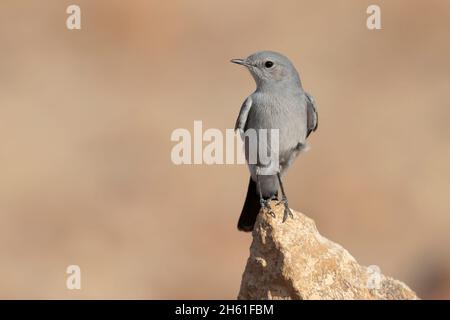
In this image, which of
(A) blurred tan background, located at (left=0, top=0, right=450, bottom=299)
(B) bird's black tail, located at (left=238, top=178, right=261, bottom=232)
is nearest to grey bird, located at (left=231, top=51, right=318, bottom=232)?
(B) bird's black tail, located at (left=238, top=178, right=261, bottom=232)

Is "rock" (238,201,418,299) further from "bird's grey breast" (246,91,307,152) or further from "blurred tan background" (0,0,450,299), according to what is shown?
"blurred tan background" (0,0,450,299)

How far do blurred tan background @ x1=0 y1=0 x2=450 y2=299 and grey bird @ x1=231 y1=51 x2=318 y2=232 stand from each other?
13.3 metres

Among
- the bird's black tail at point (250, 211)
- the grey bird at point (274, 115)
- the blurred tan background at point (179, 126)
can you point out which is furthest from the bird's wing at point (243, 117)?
the blurred tan background at point (179, 126)

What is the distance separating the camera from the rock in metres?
10.7

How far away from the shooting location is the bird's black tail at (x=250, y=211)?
1345 centimetres

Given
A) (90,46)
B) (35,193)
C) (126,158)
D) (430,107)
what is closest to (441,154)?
(430,107)

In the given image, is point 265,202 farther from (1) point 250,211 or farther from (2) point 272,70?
(2) point 272,70

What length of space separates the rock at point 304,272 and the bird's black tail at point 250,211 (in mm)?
2188

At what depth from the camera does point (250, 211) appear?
1345 cm

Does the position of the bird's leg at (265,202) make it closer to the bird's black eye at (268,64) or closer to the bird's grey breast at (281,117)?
the bird's grey breast at (281,117)

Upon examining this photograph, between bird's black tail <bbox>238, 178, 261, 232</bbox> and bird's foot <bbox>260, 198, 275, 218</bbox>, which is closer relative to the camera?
bird's foot <bbox>260, 198, 275, 218</bbox>

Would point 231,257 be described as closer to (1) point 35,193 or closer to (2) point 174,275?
(2) point 174,275

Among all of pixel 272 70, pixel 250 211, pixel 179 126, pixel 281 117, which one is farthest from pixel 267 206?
pixel 179 126

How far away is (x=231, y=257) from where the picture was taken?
1161 inches
